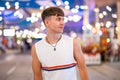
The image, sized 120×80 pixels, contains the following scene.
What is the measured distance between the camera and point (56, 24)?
5.60 ft

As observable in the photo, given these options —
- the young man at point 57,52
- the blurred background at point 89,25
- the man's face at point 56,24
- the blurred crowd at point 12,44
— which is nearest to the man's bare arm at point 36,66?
the young man at point 57,52

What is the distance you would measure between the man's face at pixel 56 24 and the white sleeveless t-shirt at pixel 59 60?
7 centimetres

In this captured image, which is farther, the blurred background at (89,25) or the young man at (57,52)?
the blurred background at (89,25)

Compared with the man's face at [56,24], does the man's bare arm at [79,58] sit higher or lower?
lower

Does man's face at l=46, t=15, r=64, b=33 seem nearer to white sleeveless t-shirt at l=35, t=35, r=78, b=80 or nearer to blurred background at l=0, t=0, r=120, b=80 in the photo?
white sleeveless t-shirt at l=35, t=35, r=78, b=80

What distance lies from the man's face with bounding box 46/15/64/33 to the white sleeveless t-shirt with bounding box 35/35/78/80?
0.07 meters

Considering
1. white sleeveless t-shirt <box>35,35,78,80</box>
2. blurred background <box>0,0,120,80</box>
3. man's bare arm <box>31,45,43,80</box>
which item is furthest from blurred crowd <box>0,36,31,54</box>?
white sleeveless t-shirt <box>35,35,78,80</box>

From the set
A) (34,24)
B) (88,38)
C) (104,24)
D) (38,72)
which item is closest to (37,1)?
(34,24)

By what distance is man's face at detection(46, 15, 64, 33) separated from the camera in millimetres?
1703

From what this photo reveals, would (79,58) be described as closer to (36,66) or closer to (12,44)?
(36,66)

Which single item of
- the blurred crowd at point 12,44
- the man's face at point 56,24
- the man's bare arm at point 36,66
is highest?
the man's face at point 56,24

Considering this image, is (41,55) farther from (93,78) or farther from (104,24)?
(104,24)

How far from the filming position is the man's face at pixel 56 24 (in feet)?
5.59

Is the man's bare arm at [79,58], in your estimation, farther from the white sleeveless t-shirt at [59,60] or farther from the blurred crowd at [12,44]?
the blurred crowd at [12,44]
